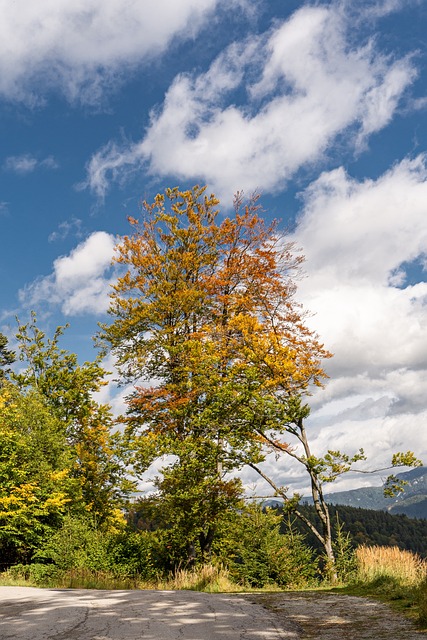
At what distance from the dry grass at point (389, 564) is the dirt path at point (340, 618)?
2.05 meters

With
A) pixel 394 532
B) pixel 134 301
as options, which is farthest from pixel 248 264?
pixel 394 532

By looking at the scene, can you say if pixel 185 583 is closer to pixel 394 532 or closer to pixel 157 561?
pixel 157 561

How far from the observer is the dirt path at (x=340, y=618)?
535 cm

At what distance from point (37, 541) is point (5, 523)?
156 cm

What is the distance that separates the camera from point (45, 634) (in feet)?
18.5

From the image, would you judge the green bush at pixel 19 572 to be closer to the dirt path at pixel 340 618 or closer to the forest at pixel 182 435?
the forest at pixel 182 435

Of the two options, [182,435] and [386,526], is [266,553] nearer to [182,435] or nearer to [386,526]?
[182,435]

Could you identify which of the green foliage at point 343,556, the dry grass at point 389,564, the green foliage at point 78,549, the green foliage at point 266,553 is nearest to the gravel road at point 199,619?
the dry grass at point 389,564

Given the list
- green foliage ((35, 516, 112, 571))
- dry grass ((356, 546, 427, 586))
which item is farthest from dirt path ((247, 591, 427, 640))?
green foliage ((35, 516, 112, 571))

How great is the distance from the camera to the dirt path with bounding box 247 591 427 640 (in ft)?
17.5

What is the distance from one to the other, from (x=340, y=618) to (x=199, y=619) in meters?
1.86

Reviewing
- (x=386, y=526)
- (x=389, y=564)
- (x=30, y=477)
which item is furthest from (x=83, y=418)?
(x=386, y=526)

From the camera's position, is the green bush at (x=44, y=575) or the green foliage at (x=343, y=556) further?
the green bush at (x=44, y=575)

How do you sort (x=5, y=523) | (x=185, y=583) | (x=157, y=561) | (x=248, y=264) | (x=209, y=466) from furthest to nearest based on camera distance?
(x=248, y=264) < (x=5, y=523) < (x=157, y=561) < (x=209, y=466) < (x=185, y=583)
